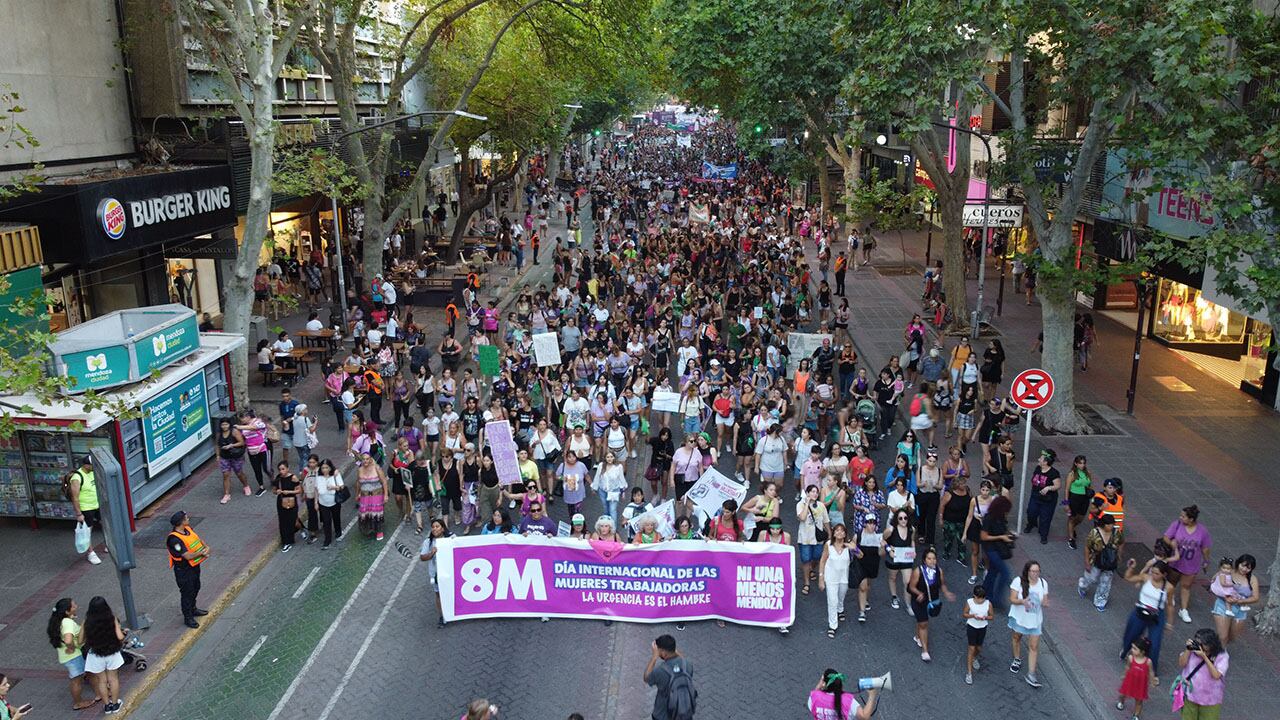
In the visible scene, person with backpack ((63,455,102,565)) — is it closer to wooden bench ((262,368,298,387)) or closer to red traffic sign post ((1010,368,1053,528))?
wooden bench ((262,368,298,387))

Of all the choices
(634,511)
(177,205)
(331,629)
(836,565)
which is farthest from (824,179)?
(331,629)

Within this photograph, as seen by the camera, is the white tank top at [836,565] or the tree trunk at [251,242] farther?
the tree trunk at [251,242]

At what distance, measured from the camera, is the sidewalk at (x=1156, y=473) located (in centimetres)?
1109

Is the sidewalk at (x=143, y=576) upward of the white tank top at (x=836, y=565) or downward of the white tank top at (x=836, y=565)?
downward

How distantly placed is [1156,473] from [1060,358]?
9.41 ft

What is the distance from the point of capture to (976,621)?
10.5 meters

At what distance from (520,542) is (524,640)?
1102 millimetres

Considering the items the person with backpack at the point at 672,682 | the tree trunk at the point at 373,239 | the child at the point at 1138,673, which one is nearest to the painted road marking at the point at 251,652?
the person with backpack at the point at 672,682

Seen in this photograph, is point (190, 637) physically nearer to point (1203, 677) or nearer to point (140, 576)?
point (140, 576)

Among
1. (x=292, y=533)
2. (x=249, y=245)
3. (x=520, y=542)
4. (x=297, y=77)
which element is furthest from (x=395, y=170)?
(x=520, y=542)

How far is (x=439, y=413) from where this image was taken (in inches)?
790

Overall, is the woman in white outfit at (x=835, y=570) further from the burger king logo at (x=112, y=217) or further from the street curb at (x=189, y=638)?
the burger king logo at (x=112, y=217)

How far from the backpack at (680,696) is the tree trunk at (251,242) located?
41.3 ft

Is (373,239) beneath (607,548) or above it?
above
